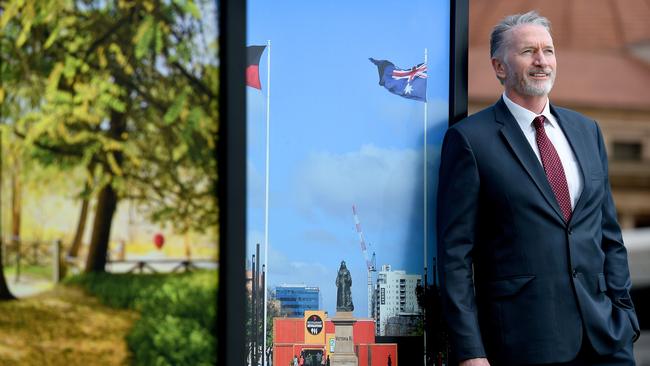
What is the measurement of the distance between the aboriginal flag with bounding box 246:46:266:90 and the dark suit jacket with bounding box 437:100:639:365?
78 centimetres

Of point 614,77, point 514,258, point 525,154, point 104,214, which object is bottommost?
point 514,258

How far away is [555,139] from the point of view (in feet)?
12.8

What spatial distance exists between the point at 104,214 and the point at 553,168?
170 cm

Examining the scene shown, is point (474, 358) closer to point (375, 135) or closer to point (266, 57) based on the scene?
point (375, 135)

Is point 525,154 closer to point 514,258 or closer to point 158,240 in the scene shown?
point 514,258

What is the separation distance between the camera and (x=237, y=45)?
Result: 12.4 ft

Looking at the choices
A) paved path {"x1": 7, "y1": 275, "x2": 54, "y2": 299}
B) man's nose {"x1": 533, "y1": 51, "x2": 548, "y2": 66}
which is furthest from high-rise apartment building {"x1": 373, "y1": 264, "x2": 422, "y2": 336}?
paved path {"x1": 7, "y1": 275, "x2": 54, "y2": 299}

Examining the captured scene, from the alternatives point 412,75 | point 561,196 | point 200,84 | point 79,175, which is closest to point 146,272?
point 79,175

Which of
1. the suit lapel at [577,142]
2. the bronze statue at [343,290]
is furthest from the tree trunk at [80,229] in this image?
the suit lapel at [577,142]

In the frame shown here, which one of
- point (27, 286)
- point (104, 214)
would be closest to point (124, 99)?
point (104, 214)

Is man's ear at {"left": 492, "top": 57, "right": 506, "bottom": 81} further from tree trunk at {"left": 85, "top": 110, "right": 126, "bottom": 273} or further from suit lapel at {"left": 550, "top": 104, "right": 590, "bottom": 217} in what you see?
tree trunk at {"left": 85, "top": 110, "right": 126, "bottom": 273}

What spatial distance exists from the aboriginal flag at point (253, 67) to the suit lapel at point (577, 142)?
1203 millimetres

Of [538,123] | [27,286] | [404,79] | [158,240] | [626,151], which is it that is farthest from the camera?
[626,151]

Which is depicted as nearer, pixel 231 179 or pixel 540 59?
pixel 231 179
